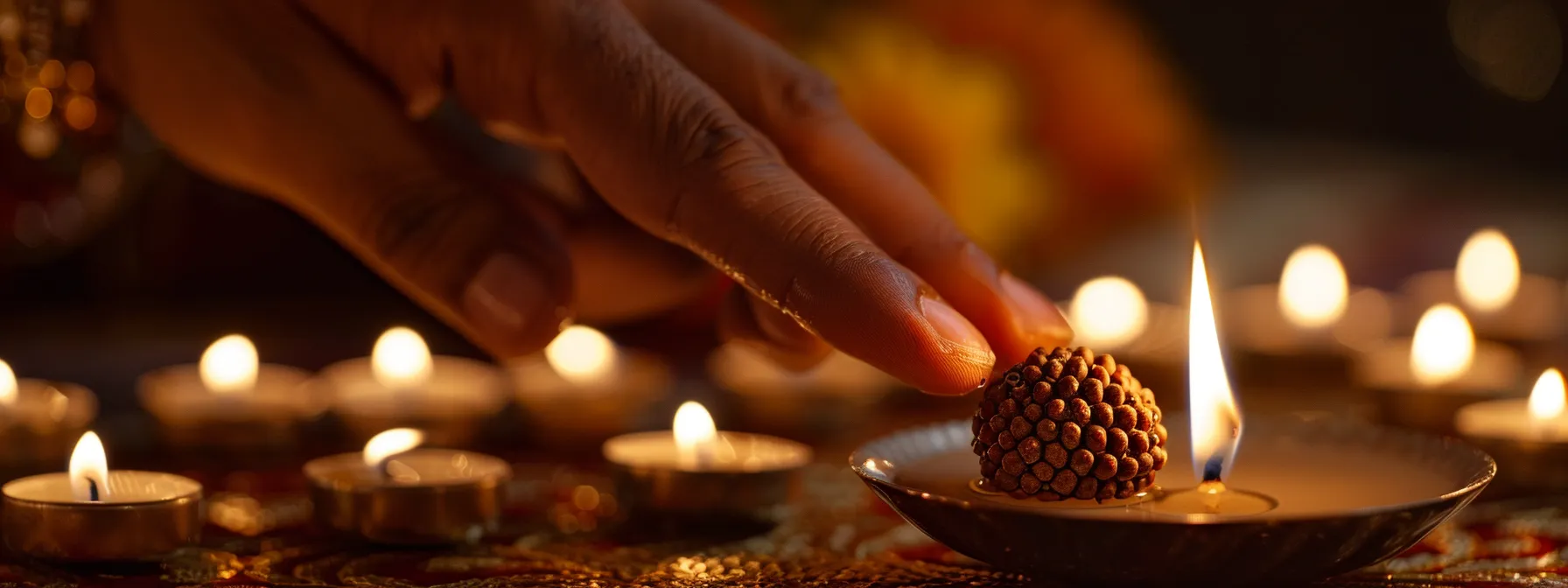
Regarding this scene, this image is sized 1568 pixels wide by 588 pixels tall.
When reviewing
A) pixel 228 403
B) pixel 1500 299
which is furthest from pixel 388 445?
pixel 1500 299

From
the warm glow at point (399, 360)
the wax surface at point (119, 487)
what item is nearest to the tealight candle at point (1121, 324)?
the warm glow at point (399, 360)

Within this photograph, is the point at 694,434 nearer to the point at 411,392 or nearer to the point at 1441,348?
the point at 411,392

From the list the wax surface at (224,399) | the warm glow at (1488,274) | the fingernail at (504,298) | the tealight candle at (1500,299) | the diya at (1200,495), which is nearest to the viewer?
the diya at (1200,495)

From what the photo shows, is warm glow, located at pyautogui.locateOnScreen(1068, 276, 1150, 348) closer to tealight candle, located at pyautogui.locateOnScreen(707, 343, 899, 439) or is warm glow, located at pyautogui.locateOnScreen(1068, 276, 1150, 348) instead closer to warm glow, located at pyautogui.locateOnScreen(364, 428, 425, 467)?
tealight candle, located at pyautogui.locateOnScreen(707, 343, 899, 439)

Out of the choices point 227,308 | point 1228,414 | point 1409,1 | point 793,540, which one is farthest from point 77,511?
point 1409,1

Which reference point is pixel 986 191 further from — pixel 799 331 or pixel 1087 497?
pixel 1087 497

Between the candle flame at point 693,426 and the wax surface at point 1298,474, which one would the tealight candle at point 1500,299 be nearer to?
the wax surface at point 1298,474
